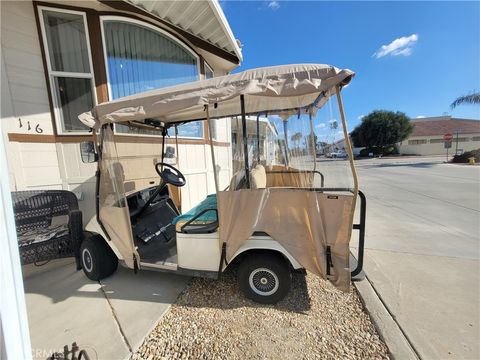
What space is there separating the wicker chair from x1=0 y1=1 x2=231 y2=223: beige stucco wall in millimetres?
268

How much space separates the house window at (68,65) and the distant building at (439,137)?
45940 millimetres

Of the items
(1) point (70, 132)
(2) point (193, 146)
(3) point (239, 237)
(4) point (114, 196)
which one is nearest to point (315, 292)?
(3) point (239, 237)

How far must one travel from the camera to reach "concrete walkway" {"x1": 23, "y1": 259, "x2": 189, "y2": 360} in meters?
1.96

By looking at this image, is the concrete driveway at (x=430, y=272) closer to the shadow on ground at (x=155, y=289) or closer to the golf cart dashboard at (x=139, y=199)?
the shadow on ground at (x=155, y=289)

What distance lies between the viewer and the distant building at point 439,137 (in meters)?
34.3

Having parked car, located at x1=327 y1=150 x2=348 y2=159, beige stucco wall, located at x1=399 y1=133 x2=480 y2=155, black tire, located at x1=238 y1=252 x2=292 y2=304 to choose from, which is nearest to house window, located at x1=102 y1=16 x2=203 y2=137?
black tire, located at x1=238 y1=252 x2=292 y2=304

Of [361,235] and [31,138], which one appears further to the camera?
[31,138]

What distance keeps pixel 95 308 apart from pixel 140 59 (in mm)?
4685

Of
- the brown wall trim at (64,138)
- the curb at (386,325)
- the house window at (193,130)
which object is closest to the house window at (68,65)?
the brown wall trim at (64,138)

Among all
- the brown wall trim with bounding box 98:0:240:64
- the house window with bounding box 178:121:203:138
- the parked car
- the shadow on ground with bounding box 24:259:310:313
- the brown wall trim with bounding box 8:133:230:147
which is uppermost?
the brown wall trim with bounding box 98:0:240:64

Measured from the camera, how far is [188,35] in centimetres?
534

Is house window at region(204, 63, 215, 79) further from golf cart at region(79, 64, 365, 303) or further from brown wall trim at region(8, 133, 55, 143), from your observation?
brown wall trim at region(8, 133, 55, 143)

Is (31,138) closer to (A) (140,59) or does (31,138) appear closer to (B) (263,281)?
(A) (140,59)

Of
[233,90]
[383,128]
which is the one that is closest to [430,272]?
[233,90]
